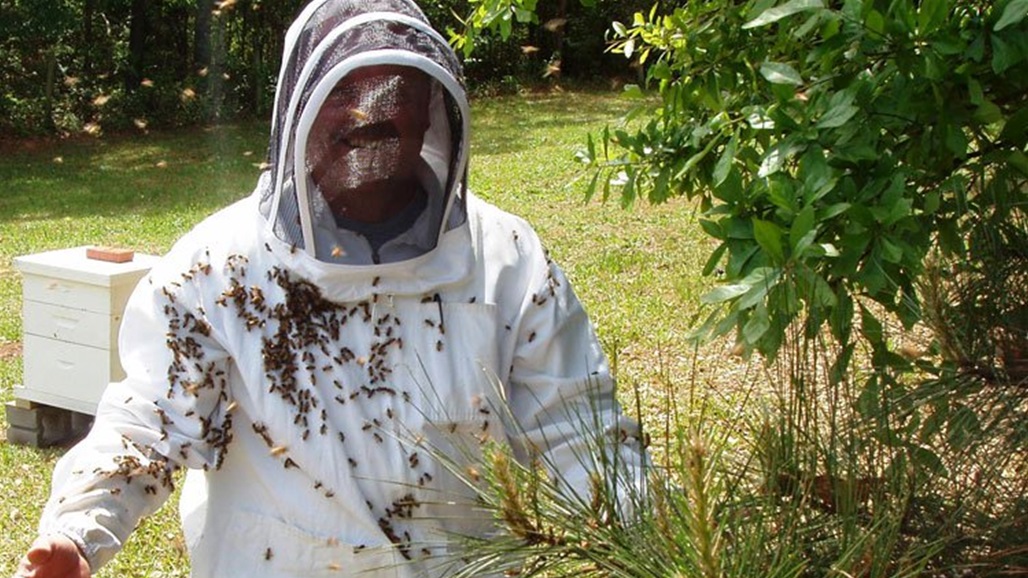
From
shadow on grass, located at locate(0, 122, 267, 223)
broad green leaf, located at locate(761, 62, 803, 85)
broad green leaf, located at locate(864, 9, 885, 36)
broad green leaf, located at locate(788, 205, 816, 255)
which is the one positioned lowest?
shadow on grass, located at locate(0, 122, 267, 223)

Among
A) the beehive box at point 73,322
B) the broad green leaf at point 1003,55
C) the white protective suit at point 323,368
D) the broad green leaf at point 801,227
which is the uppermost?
the broad green leaf at point 1003,55

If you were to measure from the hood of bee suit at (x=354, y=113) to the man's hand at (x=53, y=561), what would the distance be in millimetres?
628

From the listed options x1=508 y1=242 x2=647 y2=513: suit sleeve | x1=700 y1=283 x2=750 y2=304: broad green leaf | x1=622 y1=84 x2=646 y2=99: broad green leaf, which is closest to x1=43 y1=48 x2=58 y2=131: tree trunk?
x1=622 y1=84 x2=646 y2=99: broad green leaf

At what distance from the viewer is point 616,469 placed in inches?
49.1

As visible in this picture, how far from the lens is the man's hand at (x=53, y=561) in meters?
1.99

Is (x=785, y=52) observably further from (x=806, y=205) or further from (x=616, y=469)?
(x=616, y=469)

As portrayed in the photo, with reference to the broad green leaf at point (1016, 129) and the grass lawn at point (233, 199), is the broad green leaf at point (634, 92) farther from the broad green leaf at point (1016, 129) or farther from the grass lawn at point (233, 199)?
the broad green leaf at point (1016, 129)

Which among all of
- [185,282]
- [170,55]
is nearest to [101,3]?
[170,55]

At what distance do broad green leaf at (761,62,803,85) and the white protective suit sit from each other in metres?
0.56

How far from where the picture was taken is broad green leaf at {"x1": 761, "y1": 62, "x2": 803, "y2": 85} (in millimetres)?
2025

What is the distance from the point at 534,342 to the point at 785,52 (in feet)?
2.44

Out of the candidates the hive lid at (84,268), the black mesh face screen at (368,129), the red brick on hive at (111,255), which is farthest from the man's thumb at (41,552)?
the red brick on hive at (111,255)

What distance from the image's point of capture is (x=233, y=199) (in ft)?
40.7

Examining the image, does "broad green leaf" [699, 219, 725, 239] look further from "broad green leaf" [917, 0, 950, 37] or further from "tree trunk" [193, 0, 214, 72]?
"tree trunk" [193, 0, 214, 72]
